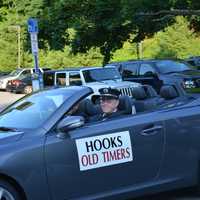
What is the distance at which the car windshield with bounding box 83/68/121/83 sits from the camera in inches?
838

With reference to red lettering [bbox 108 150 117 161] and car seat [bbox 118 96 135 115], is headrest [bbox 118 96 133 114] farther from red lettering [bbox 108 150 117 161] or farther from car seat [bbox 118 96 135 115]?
red lettering [bbox 108 150 117 161]

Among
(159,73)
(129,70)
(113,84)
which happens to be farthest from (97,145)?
(129,70)

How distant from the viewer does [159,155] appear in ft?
22.6

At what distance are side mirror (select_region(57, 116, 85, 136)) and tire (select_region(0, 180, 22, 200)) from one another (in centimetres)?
72

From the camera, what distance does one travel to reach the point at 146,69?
2273 centimetres

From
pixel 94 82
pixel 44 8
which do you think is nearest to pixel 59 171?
pixel 94 82

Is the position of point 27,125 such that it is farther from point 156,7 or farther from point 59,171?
point 156,7

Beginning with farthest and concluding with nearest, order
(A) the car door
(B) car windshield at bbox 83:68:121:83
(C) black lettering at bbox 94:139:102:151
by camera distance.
A: (B) car windshield at bbox 83:68:121:83 → (C) black lettering at bbox 94:139:102:151 → (A) the car door

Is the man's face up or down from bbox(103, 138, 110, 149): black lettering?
up

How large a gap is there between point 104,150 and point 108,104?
68cm

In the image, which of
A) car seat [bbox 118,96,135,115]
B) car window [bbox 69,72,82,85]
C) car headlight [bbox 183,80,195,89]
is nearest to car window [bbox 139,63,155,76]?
car headlight [bbox 183,80,195,89]

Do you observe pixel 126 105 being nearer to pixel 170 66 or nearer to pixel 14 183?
pixel 14 183

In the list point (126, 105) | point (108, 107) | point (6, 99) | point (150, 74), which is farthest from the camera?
point (6, 99)

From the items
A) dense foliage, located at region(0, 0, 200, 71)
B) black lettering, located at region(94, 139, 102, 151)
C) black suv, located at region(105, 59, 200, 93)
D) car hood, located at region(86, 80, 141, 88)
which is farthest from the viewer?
dense foliage, located at region(0, 0, 200, 71)
